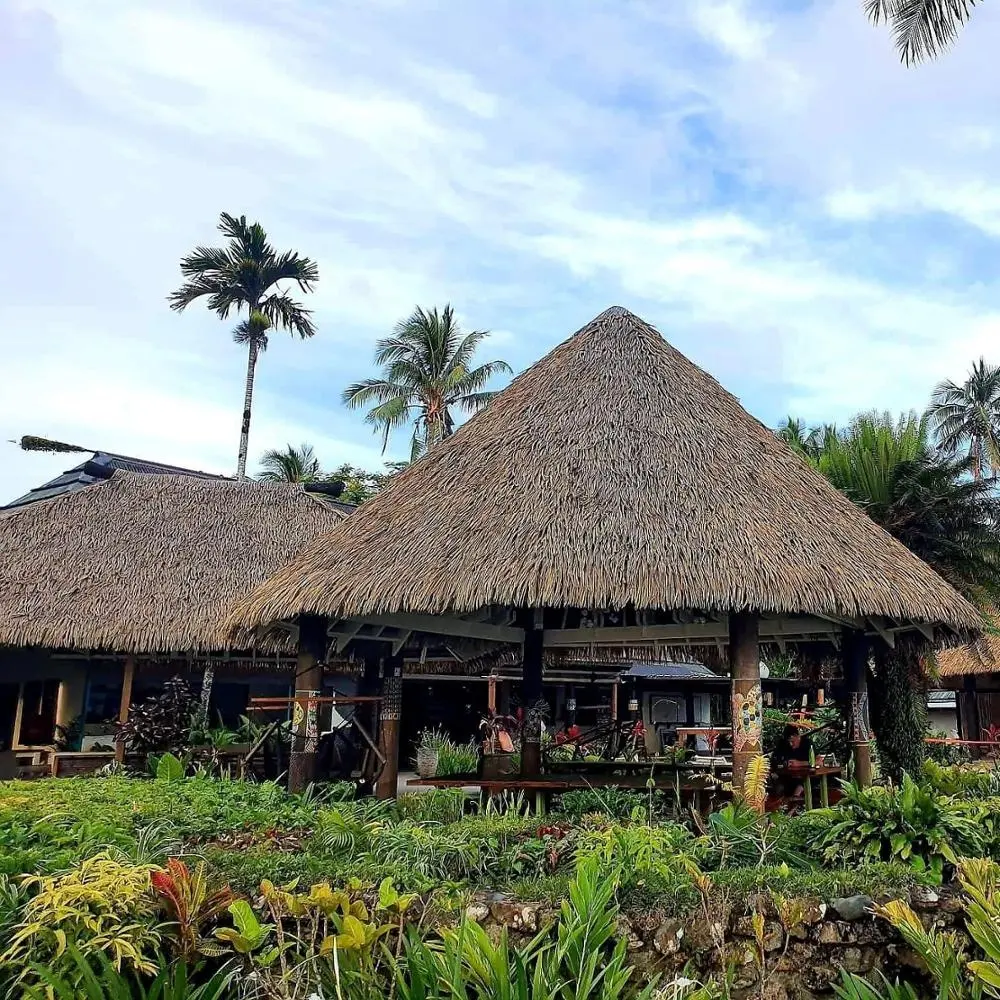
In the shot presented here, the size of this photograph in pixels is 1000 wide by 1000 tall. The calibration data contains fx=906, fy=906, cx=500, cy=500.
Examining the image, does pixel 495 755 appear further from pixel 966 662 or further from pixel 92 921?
pixel 966 662

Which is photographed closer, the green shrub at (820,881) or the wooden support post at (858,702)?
the green shrub at (820,881)

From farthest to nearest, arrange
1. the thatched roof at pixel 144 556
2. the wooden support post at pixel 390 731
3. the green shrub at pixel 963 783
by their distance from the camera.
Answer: the thatched roof at pixel 144 556 < the wooden support post at pixel 390 731 < the green shrub at pixel 963 783

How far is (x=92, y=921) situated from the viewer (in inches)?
147

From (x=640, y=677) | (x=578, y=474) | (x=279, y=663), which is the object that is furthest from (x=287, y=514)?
(x=578, y=474)

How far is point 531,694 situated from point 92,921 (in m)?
7.77

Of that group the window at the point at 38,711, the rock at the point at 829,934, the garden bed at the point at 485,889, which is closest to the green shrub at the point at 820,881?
the garden bed at the point at 485,889

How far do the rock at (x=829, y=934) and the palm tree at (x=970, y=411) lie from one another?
43.3 m

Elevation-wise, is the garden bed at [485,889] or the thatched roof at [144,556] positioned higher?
the thatched roof at [144,556]

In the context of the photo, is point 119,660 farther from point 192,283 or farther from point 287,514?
point 192,283

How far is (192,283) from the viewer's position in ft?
96.4

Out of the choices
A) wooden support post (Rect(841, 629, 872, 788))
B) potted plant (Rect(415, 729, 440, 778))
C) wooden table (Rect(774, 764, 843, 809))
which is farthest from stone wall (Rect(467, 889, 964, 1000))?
potted plant (Rect(415, 729, 440, 778))

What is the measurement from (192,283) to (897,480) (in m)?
23.4

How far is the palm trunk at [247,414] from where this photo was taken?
94.0ft

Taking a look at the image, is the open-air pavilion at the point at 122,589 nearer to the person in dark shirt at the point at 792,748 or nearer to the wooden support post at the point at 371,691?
the wooden support post at the point at 371,691
